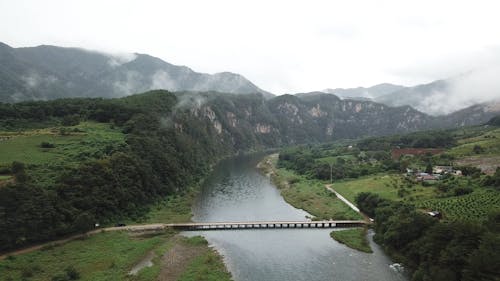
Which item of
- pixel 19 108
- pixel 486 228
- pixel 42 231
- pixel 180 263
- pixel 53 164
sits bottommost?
pixel 180 263

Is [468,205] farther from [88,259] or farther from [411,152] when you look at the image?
[411,152]

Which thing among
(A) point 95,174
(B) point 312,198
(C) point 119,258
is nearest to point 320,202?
(B) point 312,198

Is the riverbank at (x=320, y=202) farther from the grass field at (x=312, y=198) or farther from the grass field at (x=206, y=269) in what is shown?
the grass field at (x=206, y=269)

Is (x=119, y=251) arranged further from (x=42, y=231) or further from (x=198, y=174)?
(x=198, y=174)

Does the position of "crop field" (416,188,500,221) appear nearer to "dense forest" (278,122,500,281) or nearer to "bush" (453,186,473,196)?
"dense forest" (278,122,500,281)

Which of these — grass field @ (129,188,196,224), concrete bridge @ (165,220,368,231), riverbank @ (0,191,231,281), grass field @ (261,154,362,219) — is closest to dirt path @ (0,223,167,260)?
riverbank @ (0,191,231,281)

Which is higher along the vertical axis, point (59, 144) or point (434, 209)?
point (59, 144)

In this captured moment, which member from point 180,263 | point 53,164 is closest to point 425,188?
point 180,263
